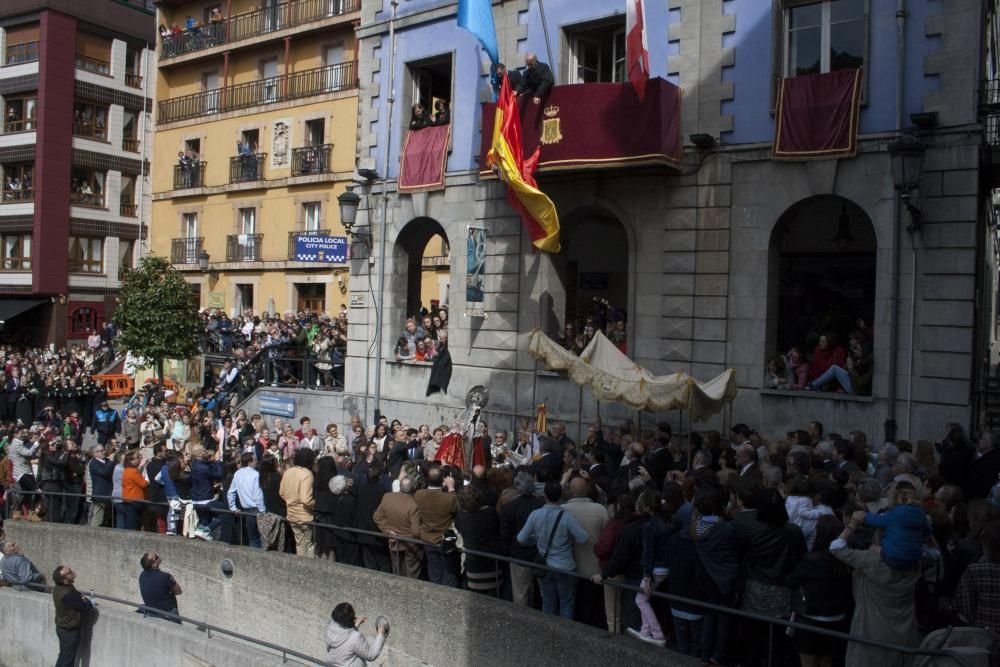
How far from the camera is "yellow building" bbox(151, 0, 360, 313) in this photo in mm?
34594

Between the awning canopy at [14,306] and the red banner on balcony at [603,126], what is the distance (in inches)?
1197

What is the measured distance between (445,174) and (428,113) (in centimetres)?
179

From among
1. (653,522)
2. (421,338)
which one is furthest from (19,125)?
(653,522)

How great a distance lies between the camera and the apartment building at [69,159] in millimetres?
39875

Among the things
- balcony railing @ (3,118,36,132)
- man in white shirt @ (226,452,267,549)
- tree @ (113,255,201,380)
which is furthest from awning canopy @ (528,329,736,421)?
balcony railing @ (3,118,36,132)

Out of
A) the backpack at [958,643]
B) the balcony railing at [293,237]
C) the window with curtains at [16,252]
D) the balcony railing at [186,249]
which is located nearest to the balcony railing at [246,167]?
the balcony railing at [293,237]

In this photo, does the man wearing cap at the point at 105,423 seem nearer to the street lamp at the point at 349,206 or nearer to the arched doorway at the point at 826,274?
the street lamp at the point at 349,206

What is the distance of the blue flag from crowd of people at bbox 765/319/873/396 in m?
7.26

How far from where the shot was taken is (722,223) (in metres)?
15.7

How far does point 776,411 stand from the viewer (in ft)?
49.1

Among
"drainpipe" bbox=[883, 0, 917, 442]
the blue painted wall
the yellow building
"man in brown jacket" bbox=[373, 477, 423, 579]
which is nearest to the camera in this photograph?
"man in brown jacket" bbox=[373, 477, 423, 579]

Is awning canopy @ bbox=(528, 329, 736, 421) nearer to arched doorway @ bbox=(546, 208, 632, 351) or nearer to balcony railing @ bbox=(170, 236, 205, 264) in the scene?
arched doorway @ bbox=(546, 208, 632, 351)

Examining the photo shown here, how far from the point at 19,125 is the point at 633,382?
36.0 m

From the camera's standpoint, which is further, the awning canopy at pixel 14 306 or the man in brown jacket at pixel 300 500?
the awning canopy at pixel 14 306
